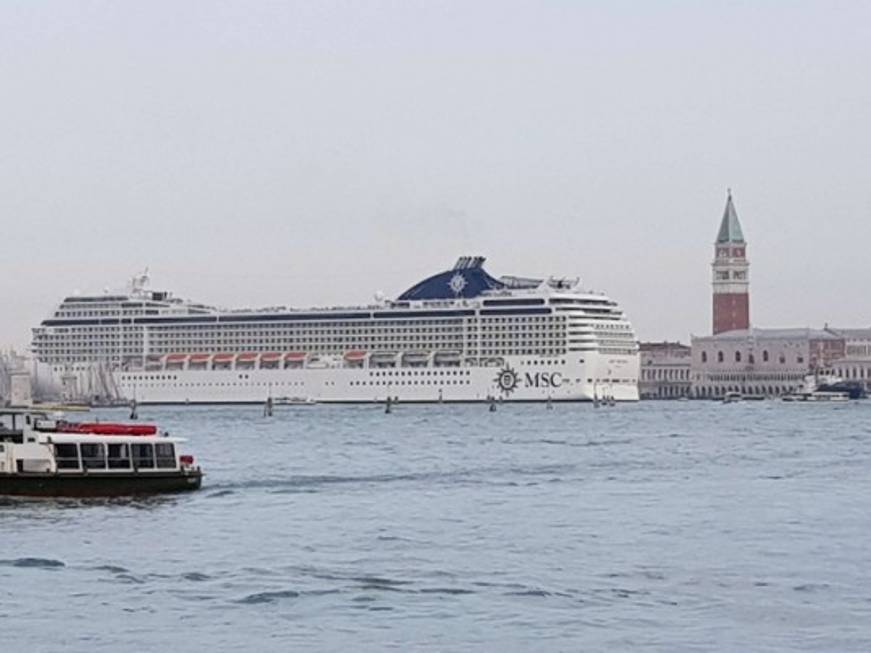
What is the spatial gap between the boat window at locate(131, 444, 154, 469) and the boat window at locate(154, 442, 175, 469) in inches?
6.6

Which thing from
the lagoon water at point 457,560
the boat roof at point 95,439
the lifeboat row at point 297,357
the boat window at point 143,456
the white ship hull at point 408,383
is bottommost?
the lagoon water at point 457,560

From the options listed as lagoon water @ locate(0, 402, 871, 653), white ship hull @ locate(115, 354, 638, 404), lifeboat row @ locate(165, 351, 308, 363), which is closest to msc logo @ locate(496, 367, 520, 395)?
white ship hull @ locate(115, 354, 638, 404)

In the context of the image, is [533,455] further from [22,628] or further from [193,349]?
[193,349]

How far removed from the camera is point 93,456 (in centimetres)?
3806

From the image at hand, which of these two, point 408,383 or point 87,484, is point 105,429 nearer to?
point 87,484

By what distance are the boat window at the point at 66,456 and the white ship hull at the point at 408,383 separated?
83678mm

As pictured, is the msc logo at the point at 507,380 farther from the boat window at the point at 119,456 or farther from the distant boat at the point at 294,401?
the boat window at the point at 119,456

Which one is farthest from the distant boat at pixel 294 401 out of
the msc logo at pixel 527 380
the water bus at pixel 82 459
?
the water bus at pixel 82 459

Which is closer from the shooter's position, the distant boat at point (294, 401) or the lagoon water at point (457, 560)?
the lagoon water at point (457, 560)

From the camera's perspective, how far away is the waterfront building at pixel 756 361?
193500mm

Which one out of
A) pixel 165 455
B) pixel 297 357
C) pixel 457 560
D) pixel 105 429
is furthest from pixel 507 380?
pixel 457 560

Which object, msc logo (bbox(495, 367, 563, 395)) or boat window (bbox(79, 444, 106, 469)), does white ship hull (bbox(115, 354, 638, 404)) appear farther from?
boat window (bbox(79, 444, 106, 469))

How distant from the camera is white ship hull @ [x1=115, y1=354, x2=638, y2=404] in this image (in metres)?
124

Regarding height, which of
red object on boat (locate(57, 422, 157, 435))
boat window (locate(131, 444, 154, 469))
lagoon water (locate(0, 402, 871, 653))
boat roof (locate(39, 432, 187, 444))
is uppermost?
red object on boat (locate(57, 422, 157, 435))
